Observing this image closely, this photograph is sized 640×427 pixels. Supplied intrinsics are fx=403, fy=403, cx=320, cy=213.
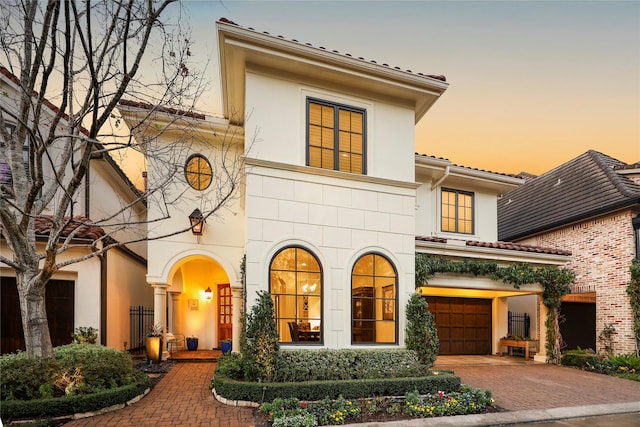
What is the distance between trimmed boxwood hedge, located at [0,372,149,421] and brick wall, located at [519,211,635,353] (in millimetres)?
14151

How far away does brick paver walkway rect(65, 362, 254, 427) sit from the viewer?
6434 mm

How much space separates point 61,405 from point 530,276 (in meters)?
12.4

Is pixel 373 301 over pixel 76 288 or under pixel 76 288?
under

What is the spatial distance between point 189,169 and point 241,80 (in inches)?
145

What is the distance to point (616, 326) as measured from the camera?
42.3 feet

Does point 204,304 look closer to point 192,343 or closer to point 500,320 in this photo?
point 192,343

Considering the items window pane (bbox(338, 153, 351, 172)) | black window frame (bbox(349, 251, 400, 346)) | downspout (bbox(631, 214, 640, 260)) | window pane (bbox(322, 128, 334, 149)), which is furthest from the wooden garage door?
window pane (bbox(322, 128, 334, 149))

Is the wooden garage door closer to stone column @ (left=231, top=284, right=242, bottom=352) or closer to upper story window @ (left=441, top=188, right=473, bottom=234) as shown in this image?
upper story window @ (left=441, top=188, right=473, bottom=234)

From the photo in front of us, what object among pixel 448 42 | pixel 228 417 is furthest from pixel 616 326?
pixel 228 417

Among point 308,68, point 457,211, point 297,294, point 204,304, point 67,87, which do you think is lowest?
point 204,304

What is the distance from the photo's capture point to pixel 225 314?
48.7ft

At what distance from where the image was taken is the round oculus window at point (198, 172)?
12.1m

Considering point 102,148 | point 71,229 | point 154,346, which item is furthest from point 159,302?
point 102,148

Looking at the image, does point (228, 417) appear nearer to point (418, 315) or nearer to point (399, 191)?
point (418, 315)
